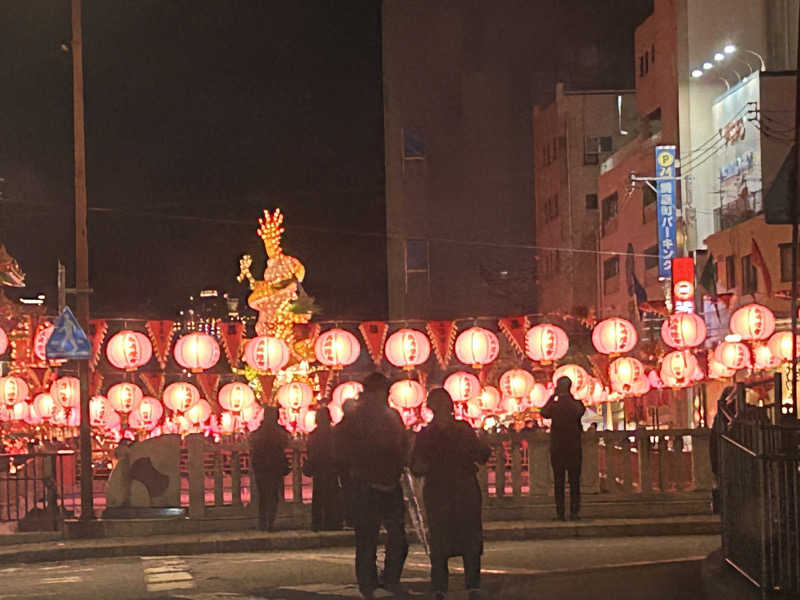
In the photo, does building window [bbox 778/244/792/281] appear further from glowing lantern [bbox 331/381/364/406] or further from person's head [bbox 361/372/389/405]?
person's head [bbox 361/372/389/405]

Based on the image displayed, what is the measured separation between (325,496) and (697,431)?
519 cm

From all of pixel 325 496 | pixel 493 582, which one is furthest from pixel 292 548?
pixel 493 582

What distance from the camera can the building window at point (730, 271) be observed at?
47.0 meters

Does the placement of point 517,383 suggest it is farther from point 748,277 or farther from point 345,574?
point 345,574

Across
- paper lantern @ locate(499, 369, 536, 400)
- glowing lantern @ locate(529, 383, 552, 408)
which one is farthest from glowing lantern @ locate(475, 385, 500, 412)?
A: paper lantern @ locate(499, 369, 536, 400)

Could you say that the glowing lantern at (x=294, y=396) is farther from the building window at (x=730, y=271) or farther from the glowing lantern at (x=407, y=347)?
the building window at (x=730, y=271)

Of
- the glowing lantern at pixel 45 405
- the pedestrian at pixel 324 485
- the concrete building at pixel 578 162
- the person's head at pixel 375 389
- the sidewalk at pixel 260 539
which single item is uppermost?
the concrete building at pixel 578 162

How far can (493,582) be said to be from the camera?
13.0m

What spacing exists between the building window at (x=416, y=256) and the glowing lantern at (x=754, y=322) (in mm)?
25546

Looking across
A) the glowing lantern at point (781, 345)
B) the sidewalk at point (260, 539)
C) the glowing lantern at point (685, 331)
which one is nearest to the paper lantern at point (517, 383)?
the glowing lantern at point (685, 331)

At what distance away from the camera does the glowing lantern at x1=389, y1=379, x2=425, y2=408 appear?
111 ft

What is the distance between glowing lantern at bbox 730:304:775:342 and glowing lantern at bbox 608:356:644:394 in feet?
9.31

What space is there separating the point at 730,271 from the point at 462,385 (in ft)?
56.1

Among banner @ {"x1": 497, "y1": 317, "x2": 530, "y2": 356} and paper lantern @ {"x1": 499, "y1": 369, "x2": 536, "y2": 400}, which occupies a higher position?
banner @ {"x1": 497, "y1": 317, "x2": 530, "y2": 356}
